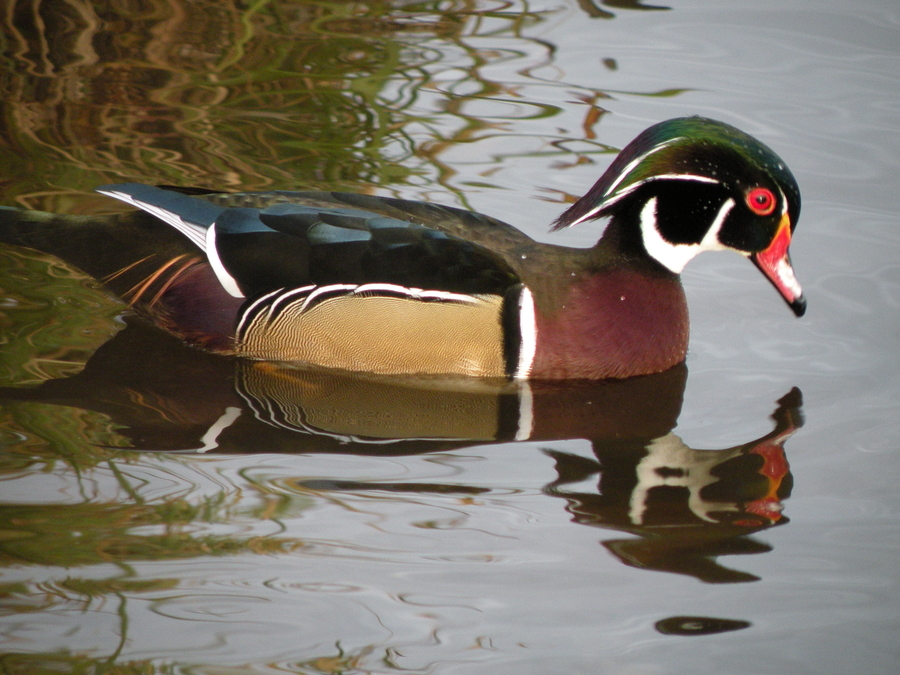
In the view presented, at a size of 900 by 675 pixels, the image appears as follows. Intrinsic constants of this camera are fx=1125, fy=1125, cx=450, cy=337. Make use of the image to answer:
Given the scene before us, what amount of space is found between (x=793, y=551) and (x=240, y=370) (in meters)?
2.27

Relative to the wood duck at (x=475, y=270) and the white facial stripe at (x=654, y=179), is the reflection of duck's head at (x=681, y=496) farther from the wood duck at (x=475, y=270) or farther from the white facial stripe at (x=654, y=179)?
the white facial stripe at (x=654, y=179)

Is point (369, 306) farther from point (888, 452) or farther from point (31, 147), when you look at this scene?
point (31, 147)

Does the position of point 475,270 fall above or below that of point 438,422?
above

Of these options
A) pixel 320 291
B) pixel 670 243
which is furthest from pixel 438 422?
pixel 670 243

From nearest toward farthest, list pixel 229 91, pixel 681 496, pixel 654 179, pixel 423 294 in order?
pixel 681 496, pixel 423 294, pixel 654 179, pixel 229 91

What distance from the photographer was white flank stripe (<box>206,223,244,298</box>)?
14.8 ft

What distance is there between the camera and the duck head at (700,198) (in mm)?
4410

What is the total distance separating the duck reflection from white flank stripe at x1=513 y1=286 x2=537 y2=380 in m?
A: 0.07

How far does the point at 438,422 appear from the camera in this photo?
166 inches

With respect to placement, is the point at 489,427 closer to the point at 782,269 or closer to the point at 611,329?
the point at 611,329

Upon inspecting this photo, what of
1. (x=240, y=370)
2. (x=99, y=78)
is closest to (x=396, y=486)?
(x=240, y=370)

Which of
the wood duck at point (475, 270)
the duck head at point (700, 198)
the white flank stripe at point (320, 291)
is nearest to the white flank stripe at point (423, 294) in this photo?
the wood duck at point (475, 270)

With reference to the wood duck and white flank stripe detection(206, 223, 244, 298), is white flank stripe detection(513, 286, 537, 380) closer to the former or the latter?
the wood duck

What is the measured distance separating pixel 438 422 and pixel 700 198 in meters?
1.42
